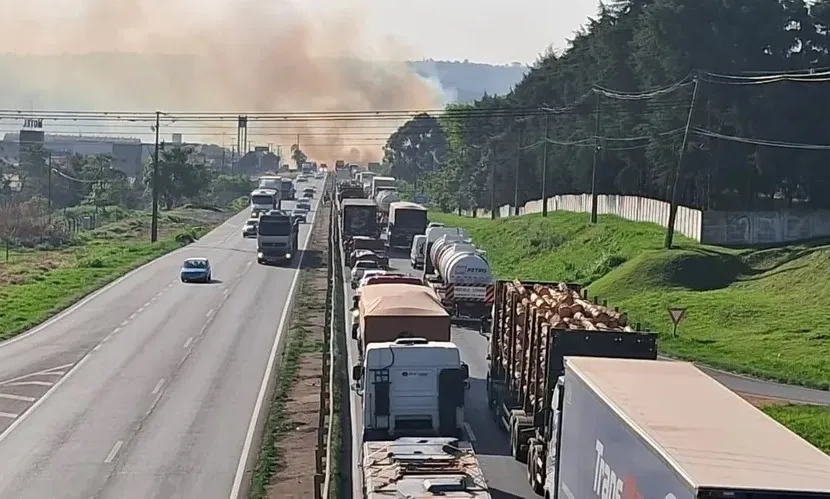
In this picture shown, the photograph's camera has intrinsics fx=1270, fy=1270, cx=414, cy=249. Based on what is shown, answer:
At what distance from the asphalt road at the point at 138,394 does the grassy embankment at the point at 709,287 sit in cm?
1401

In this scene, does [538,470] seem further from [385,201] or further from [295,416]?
[385,201]

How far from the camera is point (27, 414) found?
31688 mm

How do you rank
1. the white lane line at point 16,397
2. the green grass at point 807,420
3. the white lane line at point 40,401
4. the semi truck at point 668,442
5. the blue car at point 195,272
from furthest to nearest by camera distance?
1. the blue car at point 195,272
2. the white lane line at point 16,397
3. the white lane line at point 40,401
4. the green grass at point 807,420
5. the semi truck at point 668,442

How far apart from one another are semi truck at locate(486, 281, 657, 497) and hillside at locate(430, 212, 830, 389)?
36.3 ft

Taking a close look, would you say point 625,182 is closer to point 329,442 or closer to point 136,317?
point 136,317

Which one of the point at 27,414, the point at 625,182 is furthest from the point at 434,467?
the point at 625,182

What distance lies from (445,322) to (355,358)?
9.48m

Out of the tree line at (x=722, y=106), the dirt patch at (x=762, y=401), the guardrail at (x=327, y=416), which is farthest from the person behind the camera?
the tree line at (x=722, y=106)

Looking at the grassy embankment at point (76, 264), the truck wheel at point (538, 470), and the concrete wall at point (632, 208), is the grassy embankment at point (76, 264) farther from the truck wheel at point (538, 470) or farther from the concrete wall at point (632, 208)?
the concrete wall at point (632, 208)

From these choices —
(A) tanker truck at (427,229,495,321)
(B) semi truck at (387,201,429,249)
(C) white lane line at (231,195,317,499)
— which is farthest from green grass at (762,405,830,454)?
(B) semi truck at (387,201,429,249)

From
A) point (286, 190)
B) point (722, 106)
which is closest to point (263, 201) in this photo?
point (286, 190)

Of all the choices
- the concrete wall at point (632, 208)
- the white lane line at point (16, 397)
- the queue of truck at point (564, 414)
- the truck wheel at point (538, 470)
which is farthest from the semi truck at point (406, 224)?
the truck wheel at point (538, 470)

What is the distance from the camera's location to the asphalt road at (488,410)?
986 inches

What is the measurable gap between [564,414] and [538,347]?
724 cm
